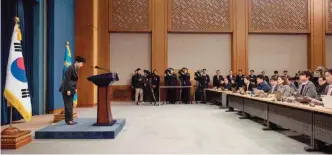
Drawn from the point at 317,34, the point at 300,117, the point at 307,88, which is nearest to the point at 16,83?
the point at 300,117

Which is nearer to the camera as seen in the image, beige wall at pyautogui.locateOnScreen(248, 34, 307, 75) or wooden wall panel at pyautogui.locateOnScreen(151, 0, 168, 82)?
wooden wall panel at pyautogui.locateOnScreen(151, 0, 168, 82)

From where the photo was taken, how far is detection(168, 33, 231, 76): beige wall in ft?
41.9

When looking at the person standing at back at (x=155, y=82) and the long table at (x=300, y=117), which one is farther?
the person standing at back at (x=155, y=82)

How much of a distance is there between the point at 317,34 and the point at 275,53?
5.72 ft

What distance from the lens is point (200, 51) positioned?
12.8 metres

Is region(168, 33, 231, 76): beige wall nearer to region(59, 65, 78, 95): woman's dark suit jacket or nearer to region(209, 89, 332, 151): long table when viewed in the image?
region(209, 89, 332, 151): long table

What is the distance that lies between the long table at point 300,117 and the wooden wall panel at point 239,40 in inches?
253

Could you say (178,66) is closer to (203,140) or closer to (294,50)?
(294,50)

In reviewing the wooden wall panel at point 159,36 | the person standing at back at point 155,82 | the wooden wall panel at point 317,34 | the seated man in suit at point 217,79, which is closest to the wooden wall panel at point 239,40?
the seated man in suit at point 217,79

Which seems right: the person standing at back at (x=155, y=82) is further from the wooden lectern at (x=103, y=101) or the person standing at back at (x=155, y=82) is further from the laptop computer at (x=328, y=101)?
the laptop computer at (x=328, y=101)

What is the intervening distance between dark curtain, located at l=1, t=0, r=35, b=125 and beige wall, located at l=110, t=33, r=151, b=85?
16.9ft

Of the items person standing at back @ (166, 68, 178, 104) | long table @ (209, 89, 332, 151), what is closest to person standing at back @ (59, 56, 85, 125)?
long table @ (209, 89, 332, 151)

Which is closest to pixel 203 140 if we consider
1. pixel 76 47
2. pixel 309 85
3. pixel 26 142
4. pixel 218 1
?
pixel 309 85

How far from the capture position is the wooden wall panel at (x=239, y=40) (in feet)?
41.6
